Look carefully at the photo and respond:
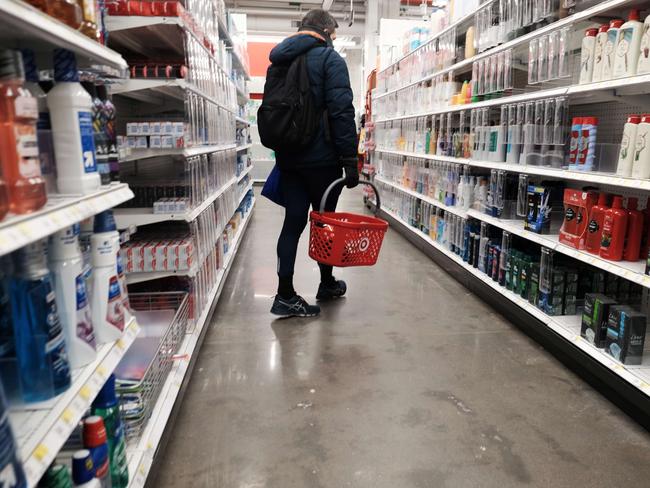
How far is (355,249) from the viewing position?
3.04m

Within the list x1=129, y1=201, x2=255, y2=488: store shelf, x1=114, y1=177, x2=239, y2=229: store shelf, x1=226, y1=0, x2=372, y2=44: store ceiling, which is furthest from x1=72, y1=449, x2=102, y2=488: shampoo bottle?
x1=226, y1=0, x2=372, y2=44: store ceiling

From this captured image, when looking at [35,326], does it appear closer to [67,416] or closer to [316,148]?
[67,416]

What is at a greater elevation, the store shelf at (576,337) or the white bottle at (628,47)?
the white bottle at (628,47)

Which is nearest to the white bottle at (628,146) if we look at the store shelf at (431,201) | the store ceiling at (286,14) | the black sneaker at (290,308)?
the store shelf at (431,201)

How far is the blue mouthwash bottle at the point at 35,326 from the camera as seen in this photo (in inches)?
37.3

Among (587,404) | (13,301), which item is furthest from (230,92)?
(13,301)

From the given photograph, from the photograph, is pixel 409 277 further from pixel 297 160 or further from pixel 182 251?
pixel 182 251

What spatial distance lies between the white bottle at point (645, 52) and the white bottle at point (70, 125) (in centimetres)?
224

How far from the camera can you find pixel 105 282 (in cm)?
131

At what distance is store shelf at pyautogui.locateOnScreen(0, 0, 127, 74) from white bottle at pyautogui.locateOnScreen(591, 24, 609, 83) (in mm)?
2258

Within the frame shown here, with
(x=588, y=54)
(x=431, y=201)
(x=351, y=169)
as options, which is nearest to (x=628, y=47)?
(x=588, y=54)

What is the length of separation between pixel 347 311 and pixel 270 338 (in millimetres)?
720

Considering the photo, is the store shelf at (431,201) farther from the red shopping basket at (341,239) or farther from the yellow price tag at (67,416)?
the yellow price tag at (67,416)

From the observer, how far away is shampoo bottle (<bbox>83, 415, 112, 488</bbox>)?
47.0 inches
